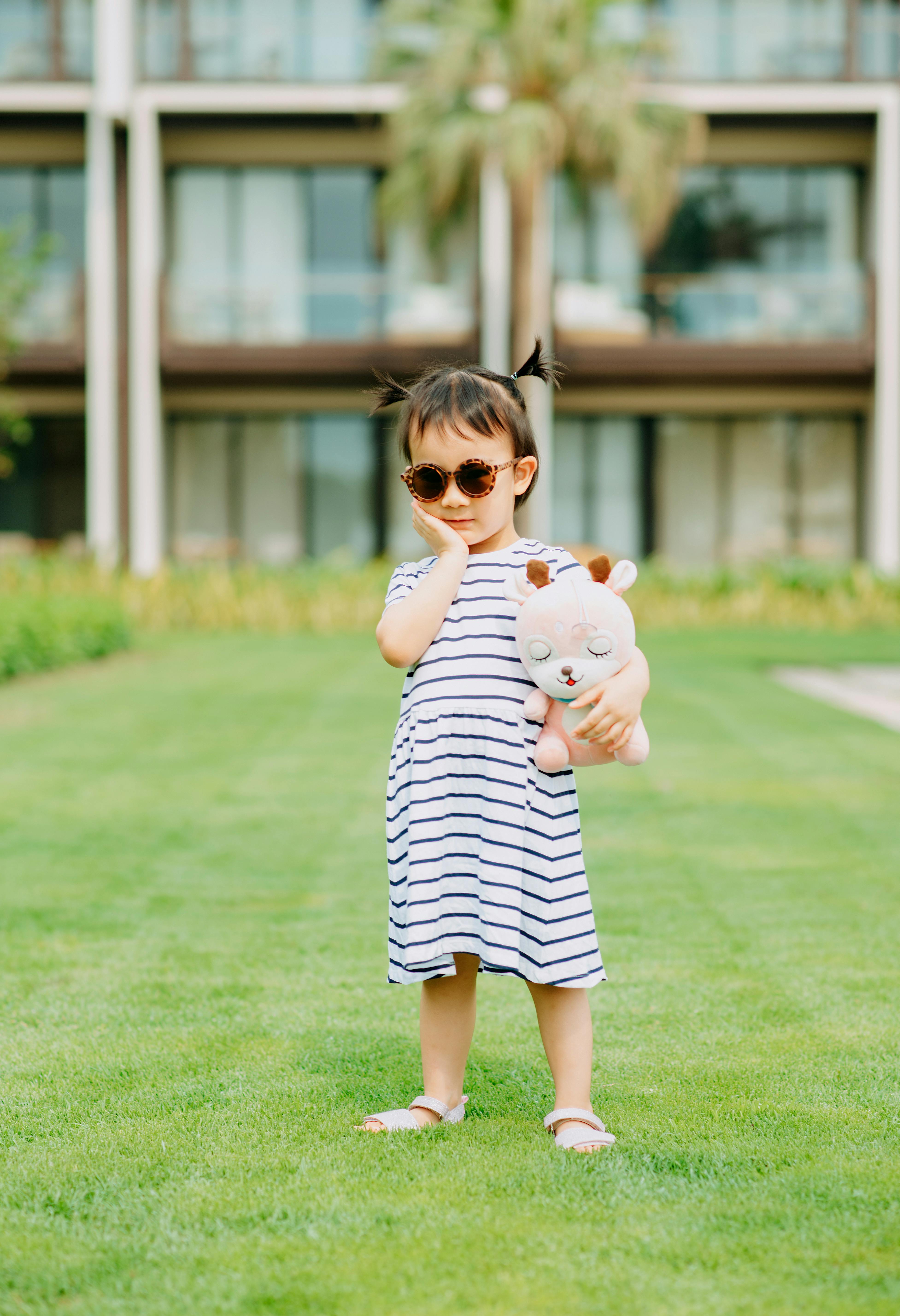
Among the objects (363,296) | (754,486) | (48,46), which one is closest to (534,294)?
(363,296)

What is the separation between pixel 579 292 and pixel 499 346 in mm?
1589

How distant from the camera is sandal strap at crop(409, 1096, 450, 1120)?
3.11 m

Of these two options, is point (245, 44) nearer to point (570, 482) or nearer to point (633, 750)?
point (570, 482)

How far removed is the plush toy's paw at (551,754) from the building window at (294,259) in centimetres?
2088

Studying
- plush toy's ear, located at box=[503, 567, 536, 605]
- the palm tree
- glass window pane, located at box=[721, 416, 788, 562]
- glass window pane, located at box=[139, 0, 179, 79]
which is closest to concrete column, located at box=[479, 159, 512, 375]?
the palm tree

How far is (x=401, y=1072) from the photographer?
3.52m

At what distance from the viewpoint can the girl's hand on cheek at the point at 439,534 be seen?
3053mm

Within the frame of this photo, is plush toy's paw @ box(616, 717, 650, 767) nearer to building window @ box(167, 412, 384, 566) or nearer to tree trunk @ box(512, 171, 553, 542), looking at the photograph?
tree trunk @ box(512, 171, 553, 542)

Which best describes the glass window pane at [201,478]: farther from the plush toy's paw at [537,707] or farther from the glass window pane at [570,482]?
the plush toy's paw at [537,707]

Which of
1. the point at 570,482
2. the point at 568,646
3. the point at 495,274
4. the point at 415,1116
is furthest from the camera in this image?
the point at 570,482

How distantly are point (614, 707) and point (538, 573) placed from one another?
30cm

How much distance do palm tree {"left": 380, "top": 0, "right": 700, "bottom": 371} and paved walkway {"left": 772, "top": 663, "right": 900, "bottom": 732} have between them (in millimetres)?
8429

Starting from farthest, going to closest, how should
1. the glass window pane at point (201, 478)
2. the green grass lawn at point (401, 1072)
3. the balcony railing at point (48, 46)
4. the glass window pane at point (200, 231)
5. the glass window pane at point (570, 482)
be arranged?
the glass window pane at point (201, 478) → the glass window pane at point (570, 482) → the glass window pane at point (200, 231) → the balcony railing at point (48, 46) → the green grass lawn at point (401, 1072)

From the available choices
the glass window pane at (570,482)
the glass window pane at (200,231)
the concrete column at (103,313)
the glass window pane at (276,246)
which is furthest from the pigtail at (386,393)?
the glass window pane at (570,482)
